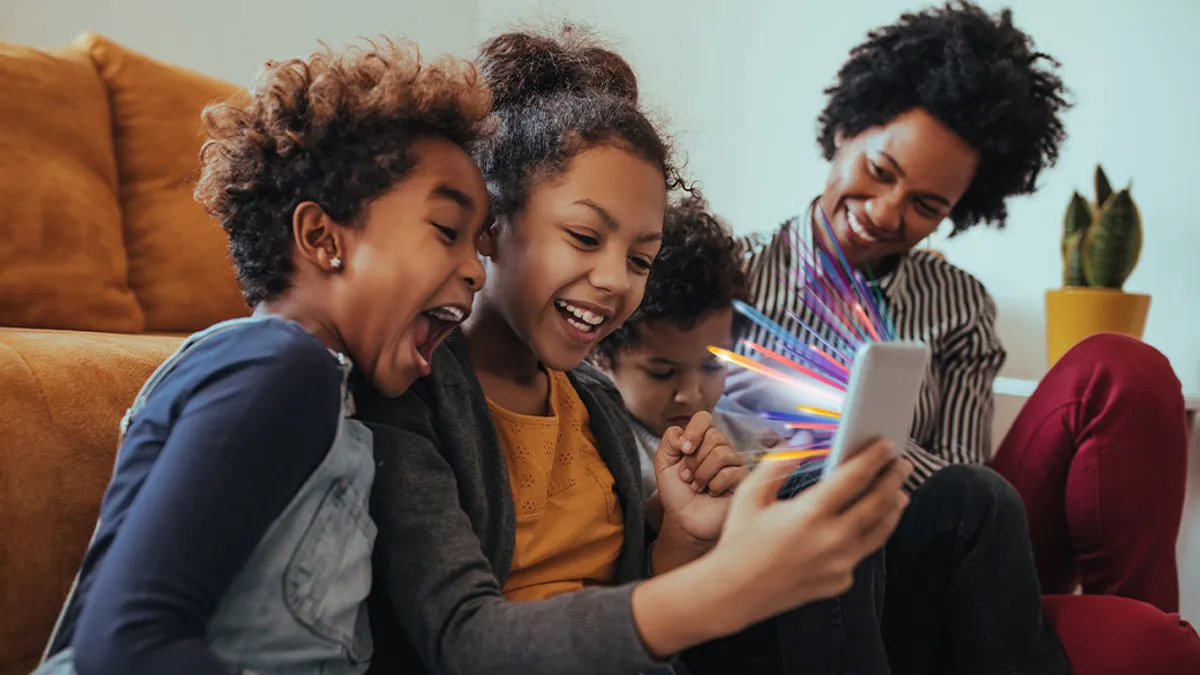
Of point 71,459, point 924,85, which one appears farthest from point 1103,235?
point 71,459

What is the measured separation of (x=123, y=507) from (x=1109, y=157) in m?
2.18

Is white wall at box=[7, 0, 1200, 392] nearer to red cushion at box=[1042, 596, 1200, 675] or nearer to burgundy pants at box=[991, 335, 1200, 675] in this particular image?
burgundy pants at box=[991, 335, 1200, 675]

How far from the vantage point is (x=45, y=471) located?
2.66 ft

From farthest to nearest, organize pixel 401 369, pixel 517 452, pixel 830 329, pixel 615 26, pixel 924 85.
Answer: pixel 615 26 < pixel 924 85 < pixel 830 329 < pixel 517 452 < pixel 401 369

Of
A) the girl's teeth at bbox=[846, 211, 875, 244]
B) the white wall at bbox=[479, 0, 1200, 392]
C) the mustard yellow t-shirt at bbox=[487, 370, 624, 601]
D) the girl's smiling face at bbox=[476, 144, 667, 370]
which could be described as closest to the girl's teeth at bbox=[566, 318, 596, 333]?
the girl's smiling face at bbox=[476, 144, 667, 370]

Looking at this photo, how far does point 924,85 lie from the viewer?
5.15ft

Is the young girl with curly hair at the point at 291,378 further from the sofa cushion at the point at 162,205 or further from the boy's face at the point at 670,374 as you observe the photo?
the sofa cushion at the point at 162,205

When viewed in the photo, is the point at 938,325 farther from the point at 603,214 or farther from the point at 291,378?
the point at 291,378

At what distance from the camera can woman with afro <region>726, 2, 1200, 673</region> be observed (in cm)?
129

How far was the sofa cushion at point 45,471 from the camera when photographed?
78 centimetres

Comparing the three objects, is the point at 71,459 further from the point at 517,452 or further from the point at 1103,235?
the point at 1103,235

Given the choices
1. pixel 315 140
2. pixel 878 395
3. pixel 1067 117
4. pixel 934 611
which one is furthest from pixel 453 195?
pixel 1067 117

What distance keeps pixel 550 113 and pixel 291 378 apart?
1.38 feet

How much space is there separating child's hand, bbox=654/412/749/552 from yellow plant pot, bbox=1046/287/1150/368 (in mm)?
1267
